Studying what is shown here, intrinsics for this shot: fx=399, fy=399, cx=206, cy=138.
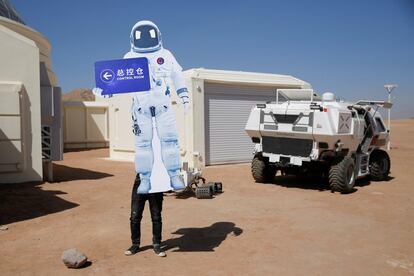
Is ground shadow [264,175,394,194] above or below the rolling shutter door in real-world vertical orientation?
below

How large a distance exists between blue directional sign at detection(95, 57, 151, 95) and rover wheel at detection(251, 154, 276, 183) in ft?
21.3

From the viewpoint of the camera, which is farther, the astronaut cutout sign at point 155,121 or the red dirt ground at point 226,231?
the astronaut cutout sign at point 155,121

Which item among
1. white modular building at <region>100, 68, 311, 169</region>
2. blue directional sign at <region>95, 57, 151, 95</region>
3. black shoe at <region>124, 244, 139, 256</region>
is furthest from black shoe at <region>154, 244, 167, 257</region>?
white modular building at <region>100, 68, 311, 169</region>

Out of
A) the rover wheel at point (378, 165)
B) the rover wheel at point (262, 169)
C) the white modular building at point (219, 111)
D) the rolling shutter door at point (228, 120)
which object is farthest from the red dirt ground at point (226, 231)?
the rolling shutter door at point (228, 120)

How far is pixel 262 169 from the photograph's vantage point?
11.0m

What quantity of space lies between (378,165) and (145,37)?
29.1ft

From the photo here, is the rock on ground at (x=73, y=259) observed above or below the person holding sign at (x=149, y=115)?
below

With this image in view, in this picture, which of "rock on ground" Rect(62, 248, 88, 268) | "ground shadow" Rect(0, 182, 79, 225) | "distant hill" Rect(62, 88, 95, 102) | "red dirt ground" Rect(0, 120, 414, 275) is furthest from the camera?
"distant hill" Rect(62, 88, 95, 102)

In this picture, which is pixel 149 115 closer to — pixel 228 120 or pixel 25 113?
pixel 25 113

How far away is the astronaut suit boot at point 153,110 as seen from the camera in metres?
4.96

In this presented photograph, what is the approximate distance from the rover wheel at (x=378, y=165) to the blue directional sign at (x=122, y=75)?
8.70 m

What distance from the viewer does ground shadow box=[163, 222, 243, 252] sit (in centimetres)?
540

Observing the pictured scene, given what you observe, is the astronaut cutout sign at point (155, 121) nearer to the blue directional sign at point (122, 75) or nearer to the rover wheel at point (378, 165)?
the blue directional sign at point (122, 75)

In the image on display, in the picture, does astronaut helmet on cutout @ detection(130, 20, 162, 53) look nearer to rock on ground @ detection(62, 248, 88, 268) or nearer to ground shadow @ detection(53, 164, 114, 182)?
rock on ground @ detection(62, 248, 88, 268)
